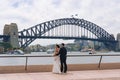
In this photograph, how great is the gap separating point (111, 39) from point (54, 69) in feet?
371

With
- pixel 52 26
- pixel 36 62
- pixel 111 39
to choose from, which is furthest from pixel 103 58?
pixel 111 39

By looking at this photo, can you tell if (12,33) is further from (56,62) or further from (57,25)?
(56,62)

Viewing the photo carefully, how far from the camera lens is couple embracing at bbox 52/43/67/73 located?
1680 centimetres

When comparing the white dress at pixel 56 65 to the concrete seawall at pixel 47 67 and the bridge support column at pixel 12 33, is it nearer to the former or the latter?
the concrete seawall at pixel 47 67

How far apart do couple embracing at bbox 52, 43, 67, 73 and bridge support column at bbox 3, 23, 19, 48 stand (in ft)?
287

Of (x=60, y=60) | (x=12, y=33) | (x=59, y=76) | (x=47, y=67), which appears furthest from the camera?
(x=12, y=33)

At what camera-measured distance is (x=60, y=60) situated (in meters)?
17.0

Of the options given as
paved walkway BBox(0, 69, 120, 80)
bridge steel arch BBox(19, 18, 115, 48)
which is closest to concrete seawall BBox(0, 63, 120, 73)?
paved walkway BBox(0, 69, 120, 80)

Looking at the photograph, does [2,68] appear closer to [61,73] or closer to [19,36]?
[61,73]

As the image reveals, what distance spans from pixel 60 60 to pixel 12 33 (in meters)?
92.8

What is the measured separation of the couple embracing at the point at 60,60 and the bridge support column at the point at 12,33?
87387mm

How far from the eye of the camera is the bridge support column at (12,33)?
10463cm

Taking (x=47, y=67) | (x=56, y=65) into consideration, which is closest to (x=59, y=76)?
(x=56, y=65)

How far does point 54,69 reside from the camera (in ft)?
55.6
